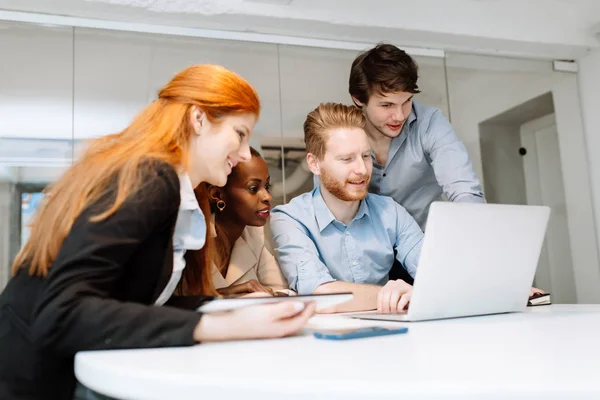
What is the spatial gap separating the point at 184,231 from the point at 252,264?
0.98 metres

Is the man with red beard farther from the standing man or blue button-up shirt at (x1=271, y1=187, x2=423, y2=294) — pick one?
the standing man

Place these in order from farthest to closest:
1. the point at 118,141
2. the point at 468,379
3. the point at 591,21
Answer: the point at 591,21 < the point at 118,141 < the point at 468,379

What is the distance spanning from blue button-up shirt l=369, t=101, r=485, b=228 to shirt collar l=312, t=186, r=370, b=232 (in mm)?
385

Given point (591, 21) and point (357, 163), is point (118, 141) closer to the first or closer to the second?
point (357, 163)

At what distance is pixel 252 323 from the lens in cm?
88

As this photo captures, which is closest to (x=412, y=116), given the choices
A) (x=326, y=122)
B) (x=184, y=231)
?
(x=326, y=122)

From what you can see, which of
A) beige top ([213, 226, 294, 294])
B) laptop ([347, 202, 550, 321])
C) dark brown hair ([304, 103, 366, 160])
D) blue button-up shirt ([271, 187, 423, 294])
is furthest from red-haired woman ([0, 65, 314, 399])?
dark brown hair ([304, 103, 366, 160])

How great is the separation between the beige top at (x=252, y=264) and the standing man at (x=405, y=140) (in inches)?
28.2

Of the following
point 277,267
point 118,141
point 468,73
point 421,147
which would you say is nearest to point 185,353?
point 118,141

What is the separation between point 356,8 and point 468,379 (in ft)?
8.85

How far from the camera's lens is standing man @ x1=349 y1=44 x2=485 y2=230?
92.7 inches

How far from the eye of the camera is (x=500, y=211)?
1.20 metres

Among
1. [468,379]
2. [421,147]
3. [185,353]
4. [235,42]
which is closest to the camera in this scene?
[468,379]

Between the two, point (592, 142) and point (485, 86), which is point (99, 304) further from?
point (592, 142)
